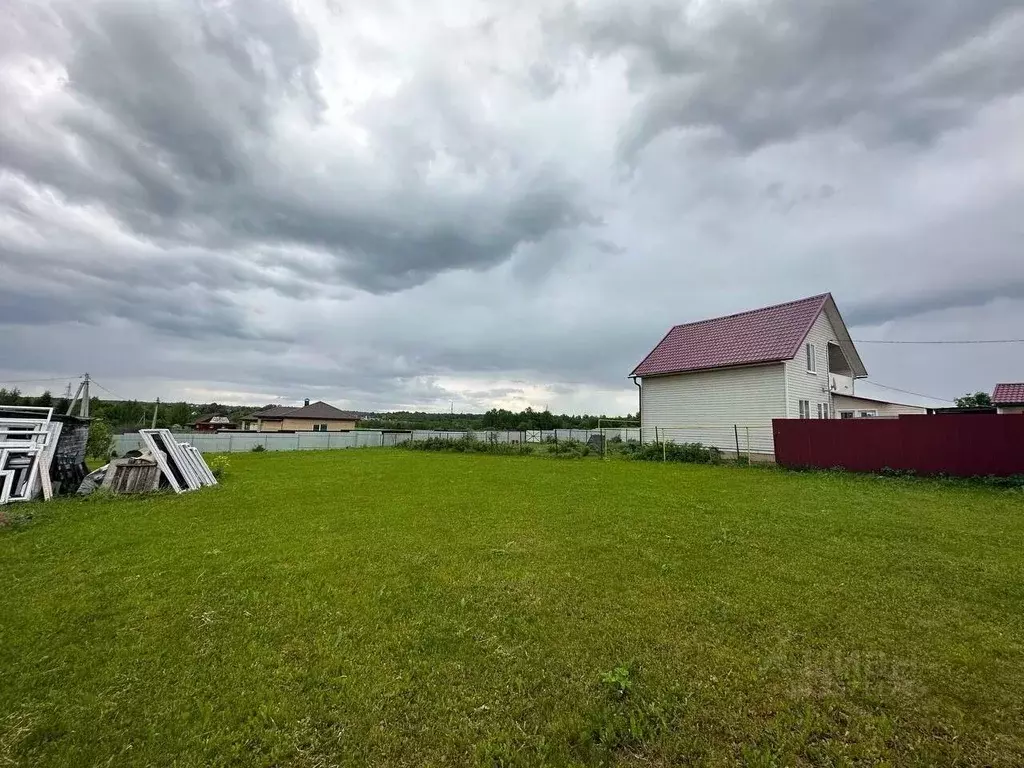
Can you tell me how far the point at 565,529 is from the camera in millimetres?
6898

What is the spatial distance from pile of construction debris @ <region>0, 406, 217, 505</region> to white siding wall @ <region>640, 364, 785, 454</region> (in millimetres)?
16994

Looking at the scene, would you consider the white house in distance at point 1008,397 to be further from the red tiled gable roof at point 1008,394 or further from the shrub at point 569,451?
the shrub at point 569,451

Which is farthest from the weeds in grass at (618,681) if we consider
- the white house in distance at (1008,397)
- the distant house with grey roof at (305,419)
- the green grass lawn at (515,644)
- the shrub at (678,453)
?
the distant house with grey roof at (305,419)

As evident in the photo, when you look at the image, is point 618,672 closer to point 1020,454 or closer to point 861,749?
point 861,749

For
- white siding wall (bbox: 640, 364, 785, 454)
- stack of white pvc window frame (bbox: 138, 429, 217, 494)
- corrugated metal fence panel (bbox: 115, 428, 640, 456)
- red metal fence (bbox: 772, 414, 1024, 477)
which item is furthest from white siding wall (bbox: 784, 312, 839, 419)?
stack of white pvc window frame (bbox: 138, 429, 217, 494)

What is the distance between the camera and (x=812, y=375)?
18.4m

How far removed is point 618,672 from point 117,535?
7324 mm

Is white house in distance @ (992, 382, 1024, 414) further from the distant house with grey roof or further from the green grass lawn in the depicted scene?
the distant house with grey roof

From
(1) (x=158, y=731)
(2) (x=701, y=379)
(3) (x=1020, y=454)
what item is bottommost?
(1) (x=158, y=731)

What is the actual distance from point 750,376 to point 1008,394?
17.8m

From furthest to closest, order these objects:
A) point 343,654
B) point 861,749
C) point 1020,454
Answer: point 1020,454 < point 343,654 < point 861,749

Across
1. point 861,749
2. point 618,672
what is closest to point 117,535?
point 618,672

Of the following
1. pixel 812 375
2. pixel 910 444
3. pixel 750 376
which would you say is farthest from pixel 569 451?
pixel 910 444

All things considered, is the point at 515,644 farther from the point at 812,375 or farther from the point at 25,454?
the point at 812,375
